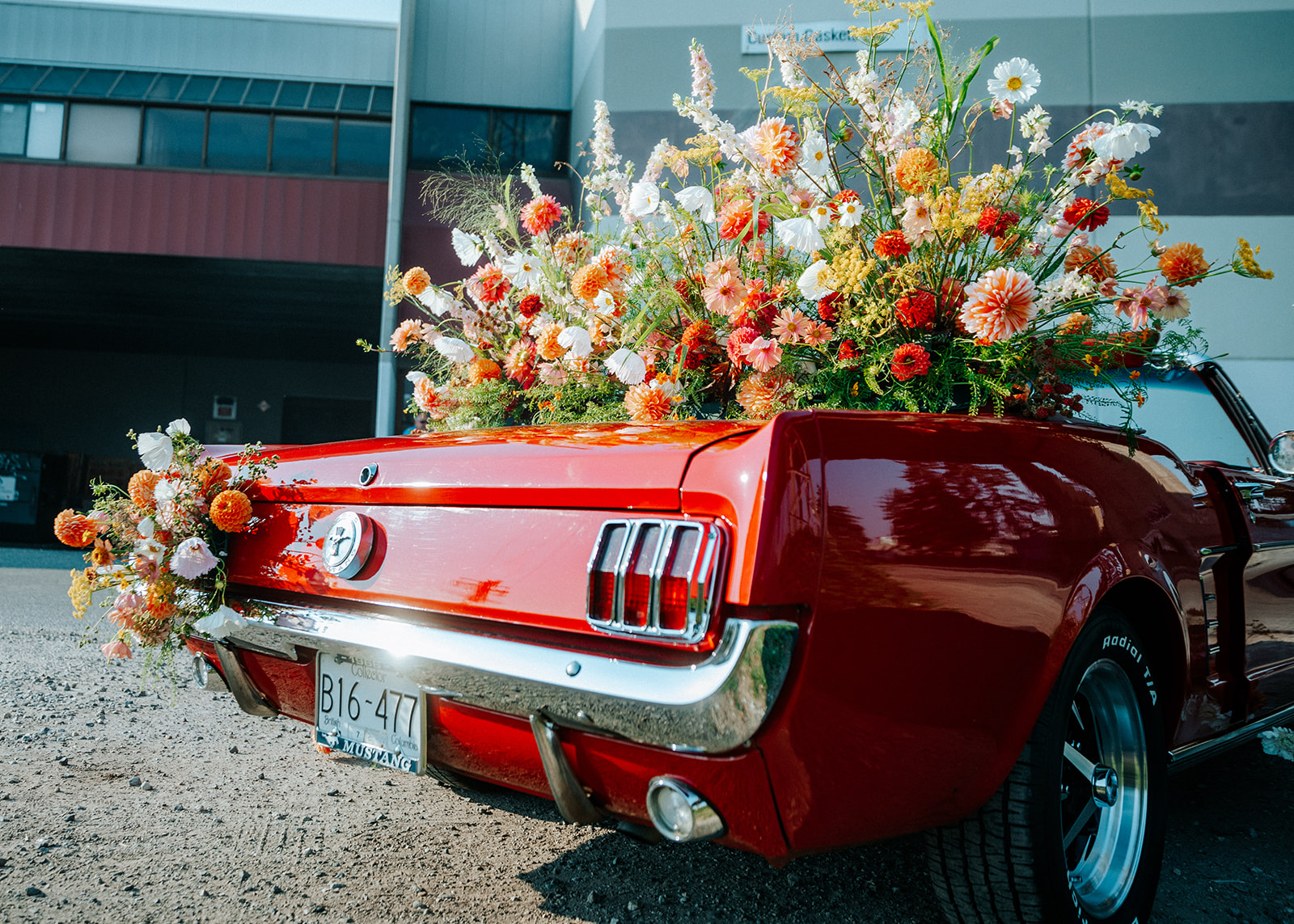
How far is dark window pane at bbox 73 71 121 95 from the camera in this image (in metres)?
13.3

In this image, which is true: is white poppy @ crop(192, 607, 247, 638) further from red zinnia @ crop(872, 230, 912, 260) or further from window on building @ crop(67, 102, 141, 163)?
window on building @ crop(67, 102, 141, 163)

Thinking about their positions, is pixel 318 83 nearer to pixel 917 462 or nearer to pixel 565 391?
pixel 565 391

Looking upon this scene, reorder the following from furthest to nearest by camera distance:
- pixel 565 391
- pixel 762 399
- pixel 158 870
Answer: pixel 565 391, pixel 762 399, pixel 158 870

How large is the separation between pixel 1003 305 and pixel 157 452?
6.92 feet

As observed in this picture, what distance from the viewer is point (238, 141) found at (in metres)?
13.3

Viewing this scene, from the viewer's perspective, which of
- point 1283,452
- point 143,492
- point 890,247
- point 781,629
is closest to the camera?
point 781,629

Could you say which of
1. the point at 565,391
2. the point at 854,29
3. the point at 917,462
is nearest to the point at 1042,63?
the point at 854,29

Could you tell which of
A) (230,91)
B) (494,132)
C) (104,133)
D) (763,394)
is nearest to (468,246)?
(763,394)

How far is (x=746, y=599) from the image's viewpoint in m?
1.36

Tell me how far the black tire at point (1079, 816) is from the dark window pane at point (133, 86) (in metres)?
15.1

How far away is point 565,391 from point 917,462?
1579 mm

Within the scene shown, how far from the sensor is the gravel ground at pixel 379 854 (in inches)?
83.3

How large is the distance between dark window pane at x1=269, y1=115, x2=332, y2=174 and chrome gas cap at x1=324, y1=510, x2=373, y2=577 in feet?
41.7

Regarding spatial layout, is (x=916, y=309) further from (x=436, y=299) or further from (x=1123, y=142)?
(x=436, y=299)
